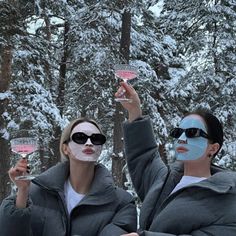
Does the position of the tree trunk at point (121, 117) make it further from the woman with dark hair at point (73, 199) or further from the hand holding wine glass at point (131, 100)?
the woman with dark hair at point (73, 199)

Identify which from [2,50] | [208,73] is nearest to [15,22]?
[2,50]

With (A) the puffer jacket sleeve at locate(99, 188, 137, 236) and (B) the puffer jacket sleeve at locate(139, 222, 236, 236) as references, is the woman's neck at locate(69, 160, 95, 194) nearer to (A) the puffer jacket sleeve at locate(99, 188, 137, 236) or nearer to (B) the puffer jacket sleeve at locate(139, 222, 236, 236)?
(A) the puffer jacket sleeve at locate(99, 188, 137, 236)

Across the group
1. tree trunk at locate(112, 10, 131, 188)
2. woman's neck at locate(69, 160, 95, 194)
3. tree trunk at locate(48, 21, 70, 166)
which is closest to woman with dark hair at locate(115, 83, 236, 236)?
woman's neck at locate(69, 160, 95, 194)

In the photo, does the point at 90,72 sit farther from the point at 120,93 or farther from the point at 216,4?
the point at 120,93

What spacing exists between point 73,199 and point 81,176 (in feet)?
0.55

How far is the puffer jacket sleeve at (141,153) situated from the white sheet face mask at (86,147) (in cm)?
36

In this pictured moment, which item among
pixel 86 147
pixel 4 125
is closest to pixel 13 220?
pixel 86 147

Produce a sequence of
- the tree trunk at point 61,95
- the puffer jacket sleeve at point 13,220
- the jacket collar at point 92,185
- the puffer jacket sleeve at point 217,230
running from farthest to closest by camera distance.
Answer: the tree trunk at point 61,95
the jacket collar at point 92,185
the puffer jacket sleeve at point 13,220
the puffer jacket sleeve at point 217,230

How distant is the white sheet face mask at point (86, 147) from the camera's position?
119 inches

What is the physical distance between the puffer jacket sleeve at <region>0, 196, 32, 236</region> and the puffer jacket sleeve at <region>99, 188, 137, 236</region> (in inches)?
18.6

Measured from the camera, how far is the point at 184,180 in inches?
113

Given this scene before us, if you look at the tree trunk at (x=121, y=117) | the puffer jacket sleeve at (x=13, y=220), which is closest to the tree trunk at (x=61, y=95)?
the tree trunk at (x=121, y=117)

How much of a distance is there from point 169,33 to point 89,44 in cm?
360

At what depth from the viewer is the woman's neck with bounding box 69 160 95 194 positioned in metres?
3.04
